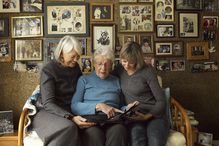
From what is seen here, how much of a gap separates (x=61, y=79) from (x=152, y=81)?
30.3 inches

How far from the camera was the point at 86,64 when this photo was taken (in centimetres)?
341

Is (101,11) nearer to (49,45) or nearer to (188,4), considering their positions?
(49,45)

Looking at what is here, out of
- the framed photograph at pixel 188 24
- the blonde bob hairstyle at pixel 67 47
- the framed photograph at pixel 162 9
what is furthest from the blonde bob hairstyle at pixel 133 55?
the framed photograph at pixel 188 24

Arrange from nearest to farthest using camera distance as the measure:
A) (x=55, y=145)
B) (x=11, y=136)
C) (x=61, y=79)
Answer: (x=55, y=145)
(x=61, y=79)
(x=11, y=136)

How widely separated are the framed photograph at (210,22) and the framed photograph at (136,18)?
62 centimetres

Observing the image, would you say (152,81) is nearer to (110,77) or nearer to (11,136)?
(110,77)

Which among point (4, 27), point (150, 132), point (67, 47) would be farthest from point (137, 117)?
point (4, 27)

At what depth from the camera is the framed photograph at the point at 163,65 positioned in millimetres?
3508

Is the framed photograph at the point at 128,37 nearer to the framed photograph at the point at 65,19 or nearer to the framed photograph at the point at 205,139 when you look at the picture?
the framed photograph at the point at 65,19

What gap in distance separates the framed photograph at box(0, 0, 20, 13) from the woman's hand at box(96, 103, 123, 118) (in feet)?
4.89

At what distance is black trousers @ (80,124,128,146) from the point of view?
2.39m

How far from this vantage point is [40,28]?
3.35 m

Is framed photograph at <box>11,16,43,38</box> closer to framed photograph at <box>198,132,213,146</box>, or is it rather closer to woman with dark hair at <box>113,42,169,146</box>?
woman with dark hair at <box>113,42,169,146</box>

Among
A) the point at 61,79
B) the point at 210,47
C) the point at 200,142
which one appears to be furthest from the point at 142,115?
the point at 210,47
